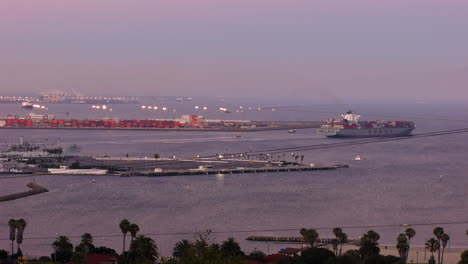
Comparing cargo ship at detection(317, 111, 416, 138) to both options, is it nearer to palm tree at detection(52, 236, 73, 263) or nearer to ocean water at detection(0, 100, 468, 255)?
ocean water at detection(0, 100, 468, 255)

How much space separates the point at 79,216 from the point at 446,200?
24.7ft

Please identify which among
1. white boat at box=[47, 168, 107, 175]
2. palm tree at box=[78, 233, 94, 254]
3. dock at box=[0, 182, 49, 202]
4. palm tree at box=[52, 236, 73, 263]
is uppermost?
white boat at box=[47, 168, 107, 175]

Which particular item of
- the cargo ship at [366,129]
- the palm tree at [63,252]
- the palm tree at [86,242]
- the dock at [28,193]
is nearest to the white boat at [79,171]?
the dock at [28,193]

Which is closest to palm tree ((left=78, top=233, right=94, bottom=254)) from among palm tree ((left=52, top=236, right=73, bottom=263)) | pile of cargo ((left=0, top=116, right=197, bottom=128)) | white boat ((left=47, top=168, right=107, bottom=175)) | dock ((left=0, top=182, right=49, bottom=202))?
palm tree ((left=52, top=236, right=73, bottom=263))

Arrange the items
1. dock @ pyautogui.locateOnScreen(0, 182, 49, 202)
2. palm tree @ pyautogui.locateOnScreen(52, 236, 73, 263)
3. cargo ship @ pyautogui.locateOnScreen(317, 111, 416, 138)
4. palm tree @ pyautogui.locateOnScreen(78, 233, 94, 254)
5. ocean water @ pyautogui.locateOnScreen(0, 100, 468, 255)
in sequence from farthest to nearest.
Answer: cargo ship @ pyautogui.locateOnScreen(317, 111, 416, 138), dock @ pyautogui.locateOnScreen(0, 182, 49, 202), ocean water @ pyautogui.locateOnScreen(0, 100, 468, 255), palm tree @ pyautogui.locateOnScreen(52, 236, 73, 263), palm tree @ pyautogui.locateOnScreen(78, 233, 94, 254)

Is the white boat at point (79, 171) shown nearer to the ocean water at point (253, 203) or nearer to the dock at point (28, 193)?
the ocean water at point (253, 203)

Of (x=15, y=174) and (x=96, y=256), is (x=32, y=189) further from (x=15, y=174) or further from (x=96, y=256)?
(x=96, y=256)

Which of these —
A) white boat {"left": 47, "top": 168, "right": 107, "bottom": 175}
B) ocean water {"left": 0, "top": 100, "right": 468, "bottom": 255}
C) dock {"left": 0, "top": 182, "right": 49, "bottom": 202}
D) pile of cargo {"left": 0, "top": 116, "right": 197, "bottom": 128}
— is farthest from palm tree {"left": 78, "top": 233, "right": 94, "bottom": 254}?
pile of cargo {"left": 0, "top": 116, "right": 197, "bottom": 128}

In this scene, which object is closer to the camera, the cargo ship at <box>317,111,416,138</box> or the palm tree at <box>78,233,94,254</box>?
the palm tree at <box>78,233,94,254</box>

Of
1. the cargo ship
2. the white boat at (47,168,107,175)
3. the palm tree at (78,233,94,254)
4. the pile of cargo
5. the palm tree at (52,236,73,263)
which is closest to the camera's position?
the palm tree at (78,233,94,254)

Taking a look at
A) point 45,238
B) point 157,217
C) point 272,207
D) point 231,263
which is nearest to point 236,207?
point 272,207

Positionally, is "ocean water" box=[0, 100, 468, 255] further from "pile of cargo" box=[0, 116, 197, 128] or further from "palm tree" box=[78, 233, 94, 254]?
"pile of cargo" box=[0, 116, 197, 128]

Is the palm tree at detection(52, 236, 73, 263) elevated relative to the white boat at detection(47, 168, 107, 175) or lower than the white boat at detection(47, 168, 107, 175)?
lower

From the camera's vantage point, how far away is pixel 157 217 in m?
13.5
